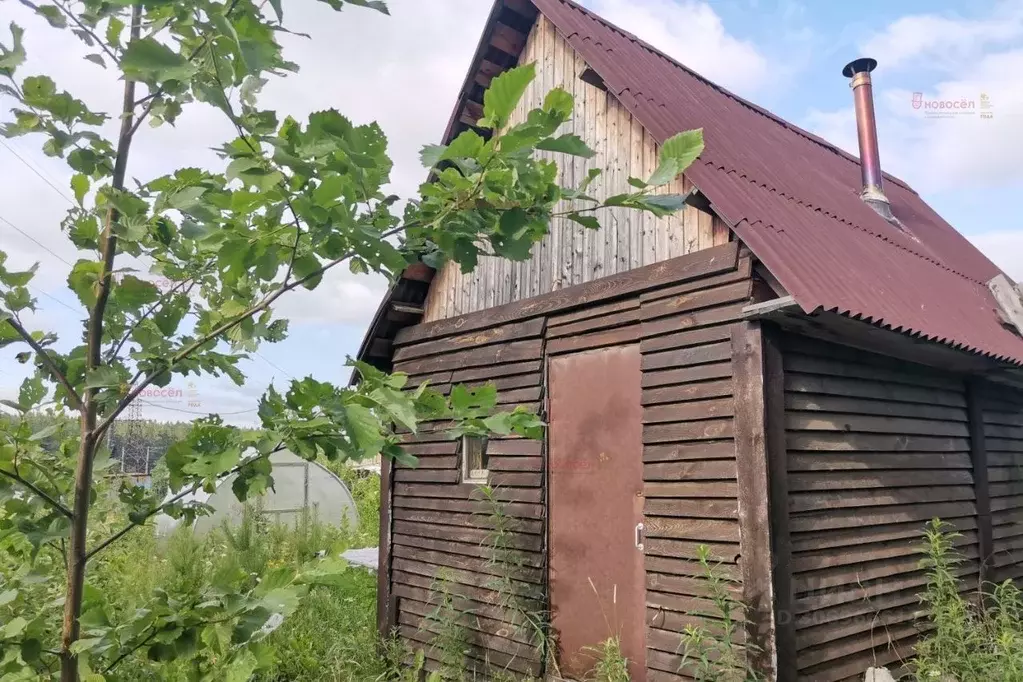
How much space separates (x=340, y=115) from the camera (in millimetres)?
1370

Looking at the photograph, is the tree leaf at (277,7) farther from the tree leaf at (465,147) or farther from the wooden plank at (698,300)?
the wooden plank at (698,300)

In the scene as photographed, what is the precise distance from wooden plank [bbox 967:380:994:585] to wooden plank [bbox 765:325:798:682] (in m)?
2.96

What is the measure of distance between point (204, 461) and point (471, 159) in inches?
30.1

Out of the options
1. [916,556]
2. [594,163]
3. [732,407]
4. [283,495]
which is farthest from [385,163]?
[283,495]

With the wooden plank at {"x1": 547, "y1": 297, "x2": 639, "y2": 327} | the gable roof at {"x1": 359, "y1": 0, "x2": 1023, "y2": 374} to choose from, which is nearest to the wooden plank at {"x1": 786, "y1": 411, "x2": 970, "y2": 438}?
the gable roof at {"x1": 359, "y1": 0, "x2": 1023, "y2": 374}

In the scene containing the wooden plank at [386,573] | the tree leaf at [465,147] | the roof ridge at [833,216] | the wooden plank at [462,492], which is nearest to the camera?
the tree leaf at [465,147]

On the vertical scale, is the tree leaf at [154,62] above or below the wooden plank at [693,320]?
below

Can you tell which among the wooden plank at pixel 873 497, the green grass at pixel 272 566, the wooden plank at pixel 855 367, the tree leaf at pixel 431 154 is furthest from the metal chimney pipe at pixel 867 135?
the tree leaf at pixel 431 154

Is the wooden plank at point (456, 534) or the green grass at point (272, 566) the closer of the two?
the wooden plank at point (456, 534)

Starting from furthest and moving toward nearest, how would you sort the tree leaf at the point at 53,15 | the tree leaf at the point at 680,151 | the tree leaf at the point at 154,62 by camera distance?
1. the tree leaf at the point at 53,15
2. the tree leaf at the point at 680,151
3. the tree leaf at the point at 154,62

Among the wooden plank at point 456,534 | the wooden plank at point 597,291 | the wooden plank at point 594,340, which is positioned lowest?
the wooden plank at point 456,534

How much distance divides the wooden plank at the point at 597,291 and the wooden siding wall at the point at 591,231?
3.8 inches

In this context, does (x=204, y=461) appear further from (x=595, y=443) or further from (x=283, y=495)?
(x=283, y=495)

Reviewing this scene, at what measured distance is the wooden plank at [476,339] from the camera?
6.43 metres
